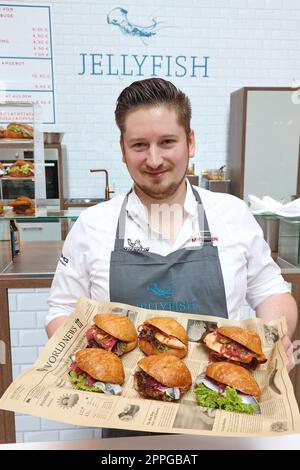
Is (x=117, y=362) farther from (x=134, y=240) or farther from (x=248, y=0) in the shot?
(x=248, y=0)

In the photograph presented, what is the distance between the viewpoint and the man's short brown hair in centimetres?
A: 130

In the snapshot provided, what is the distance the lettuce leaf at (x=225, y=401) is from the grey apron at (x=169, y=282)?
325 mm

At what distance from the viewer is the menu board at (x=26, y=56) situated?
187 inches

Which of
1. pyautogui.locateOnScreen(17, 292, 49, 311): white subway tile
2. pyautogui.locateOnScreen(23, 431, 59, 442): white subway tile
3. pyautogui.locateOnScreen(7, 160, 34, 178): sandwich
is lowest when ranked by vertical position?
pyautogui.locateOnScreen(23, 431, 59, 442): white subway tile

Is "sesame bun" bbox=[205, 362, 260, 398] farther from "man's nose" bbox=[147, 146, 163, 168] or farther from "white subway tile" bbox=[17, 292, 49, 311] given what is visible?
"white subway tile" bbox=[17, 292, 49, 311]

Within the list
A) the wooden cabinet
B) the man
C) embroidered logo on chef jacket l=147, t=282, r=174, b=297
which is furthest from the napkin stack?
the wooden cabinet

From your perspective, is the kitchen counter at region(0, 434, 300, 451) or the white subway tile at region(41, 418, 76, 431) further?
the white subway tile at region(41, 418, 76, 431)

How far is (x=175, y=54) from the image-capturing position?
16.3 feet

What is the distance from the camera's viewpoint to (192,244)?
4.82 ft

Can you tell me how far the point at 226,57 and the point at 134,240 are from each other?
4.28 meters

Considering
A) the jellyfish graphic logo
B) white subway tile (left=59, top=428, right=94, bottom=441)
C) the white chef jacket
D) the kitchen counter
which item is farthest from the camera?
the jellyfish graphic logo

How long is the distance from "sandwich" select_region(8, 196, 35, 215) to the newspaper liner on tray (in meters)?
0.85

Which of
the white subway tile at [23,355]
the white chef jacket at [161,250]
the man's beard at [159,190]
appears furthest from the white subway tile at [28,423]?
the man's beard at [159,190]

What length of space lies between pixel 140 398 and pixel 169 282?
389 millimetres
